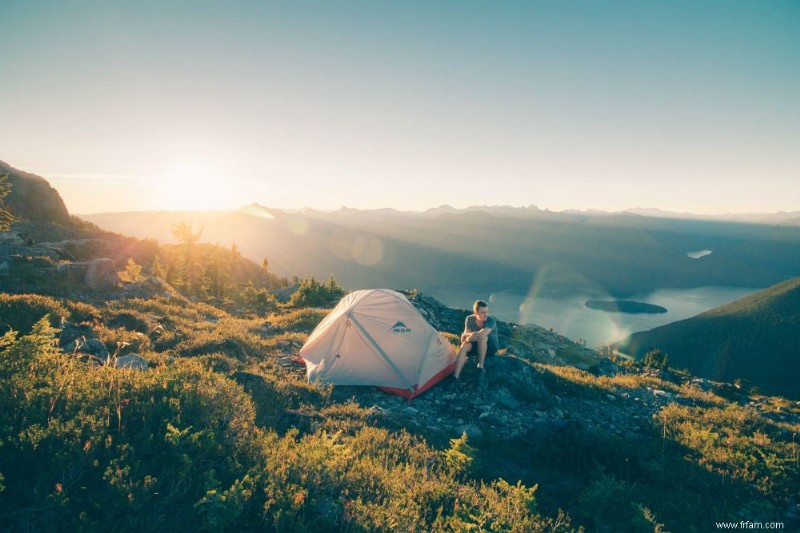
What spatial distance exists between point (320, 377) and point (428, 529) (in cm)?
654

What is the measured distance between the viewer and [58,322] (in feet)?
35.0

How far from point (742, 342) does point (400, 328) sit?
138657mm

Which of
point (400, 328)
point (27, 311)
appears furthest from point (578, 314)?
point (27, 311)

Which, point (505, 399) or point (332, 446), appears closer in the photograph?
point (332, 446)

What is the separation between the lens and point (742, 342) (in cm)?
10519

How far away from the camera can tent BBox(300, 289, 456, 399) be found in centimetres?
1055

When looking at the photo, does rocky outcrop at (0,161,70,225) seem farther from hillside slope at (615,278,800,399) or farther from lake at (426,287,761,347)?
hillside slope at (615,278,800,399)

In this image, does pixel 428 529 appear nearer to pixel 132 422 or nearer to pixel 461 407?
pixel 132 422

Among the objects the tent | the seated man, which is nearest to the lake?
the seated man

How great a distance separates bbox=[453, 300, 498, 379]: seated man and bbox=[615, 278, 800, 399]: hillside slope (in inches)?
4023

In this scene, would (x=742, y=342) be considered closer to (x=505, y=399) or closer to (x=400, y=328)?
(x=505, y=399)

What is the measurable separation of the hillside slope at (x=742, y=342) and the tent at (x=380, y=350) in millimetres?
103048

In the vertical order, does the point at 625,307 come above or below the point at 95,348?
below

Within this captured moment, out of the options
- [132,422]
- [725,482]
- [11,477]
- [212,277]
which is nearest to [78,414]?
[132,422]
